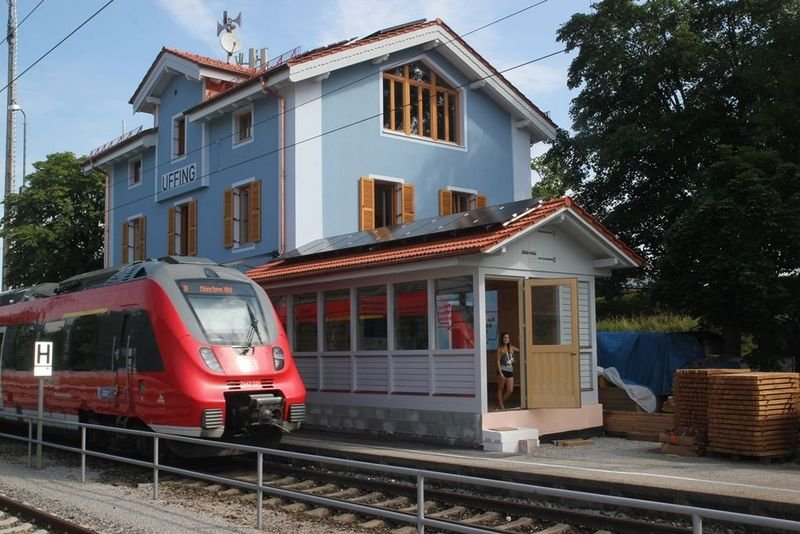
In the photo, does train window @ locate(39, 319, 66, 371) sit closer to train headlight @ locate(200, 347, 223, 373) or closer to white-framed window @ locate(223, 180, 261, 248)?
train headlight @ locate(200, 347, 223, 373)

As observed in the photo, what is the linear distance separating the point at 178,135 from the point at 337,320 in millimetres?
11710

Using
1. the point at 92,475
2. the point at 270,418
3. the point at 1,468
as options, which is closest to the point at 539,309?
the point at 270,418

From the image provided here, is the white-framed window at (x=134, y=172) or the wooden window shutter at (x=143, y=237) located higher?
the white-framed window at (x=134, y=172)

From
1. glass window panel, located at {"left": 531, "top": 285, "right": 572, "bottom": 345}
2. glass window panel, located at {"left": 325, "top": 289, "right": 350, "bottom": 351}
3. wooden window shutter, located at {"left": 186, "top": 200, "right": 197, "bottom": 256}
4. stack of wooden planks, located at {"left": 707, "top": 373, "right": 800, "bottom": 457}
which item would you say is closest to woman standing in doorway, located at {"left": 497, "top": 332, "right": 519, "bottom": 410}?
glass window panel, located at {"left": 531, "top": 285, "right": 572, "bottom": 345}

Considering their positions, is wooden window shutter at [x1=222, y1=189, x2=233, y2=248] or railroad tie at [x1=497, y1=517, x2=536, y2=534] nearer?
railroad tie at [x1=497, y1=517, x2=536, y2=534]

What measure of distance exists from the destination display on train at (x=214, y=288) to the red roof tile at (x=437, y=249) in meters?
2.56

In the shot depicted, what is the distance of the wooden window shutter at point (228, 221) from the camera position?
22125mm

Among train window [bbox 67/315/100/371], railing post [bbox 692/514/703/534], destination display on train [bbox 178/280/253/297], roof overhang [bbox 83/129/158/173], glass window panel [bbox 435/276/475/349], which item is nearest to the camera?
railing post [bbox 692/514/703/534]

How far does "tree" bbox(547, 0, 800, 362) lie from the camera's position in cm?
2183

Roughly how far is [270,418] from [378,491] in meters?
2.20

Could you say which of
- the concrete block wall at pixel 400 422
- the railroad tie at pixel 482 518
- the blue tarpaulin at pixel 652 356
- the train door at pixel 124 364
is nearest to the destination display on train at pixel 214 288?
the train door at pixel 124 364

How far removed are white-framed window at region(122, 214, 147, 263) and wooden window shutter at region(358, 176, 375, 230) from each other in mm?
9401

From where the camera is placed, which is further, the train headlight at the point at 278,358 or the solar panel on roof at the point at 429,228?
the solar panel on roof at the point at 429,228

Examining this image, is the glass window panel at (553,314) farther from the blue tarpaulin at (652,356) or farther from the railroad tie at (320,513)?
the railroad tie at (320,513)
